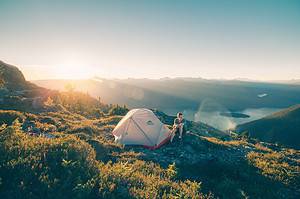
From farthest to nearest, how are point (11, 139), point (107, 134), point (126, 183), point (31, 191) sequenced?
point (107, 134), point (11, 139), point (126, 183), point (31, 191)

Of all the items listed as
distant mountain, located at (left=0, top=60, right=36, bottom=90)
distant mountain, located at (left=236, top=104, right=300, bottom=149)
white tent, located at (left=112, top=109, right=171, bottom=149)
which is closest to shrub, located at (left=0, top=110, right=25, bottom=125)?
white tent, located at (left=112, top=109, right=171, bottom=149)

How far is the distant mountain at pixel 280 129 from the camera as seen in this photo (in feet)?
342

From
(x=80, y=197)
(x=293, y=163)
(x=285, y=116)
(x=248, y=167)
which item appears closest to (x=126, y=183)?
(x=80, y=197)

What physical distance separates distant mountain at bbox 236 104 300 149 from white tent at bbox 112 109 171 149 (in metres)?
101

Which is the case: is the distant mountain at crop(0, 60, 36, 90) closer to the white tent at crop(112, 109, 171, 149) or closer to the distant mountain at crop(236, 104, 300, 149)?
the white tent at crop(112, 109, 171, 149)

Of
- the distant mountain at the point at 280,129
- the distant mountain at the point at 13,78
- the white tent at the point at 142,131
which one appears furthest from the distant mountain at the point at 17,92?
the distant mountain at the point at 280,129

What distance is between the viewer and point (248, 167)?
14.0 meters

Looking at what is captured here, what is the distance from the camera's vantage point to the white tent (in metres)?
16.8

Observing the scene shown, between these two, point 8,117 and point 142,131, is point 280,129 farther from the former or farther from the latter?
point 8,117

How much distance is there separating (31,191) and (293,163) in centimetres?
1701

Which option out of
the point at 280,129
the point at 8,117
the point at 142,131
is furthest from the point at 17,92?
the point at 280,129

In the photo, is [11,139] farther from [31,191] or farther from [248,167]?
[248,167]

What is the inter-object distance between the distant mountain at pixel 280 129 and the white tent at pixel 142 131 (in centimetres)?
10084

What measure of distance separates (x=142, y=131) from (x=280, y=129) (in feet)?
389
